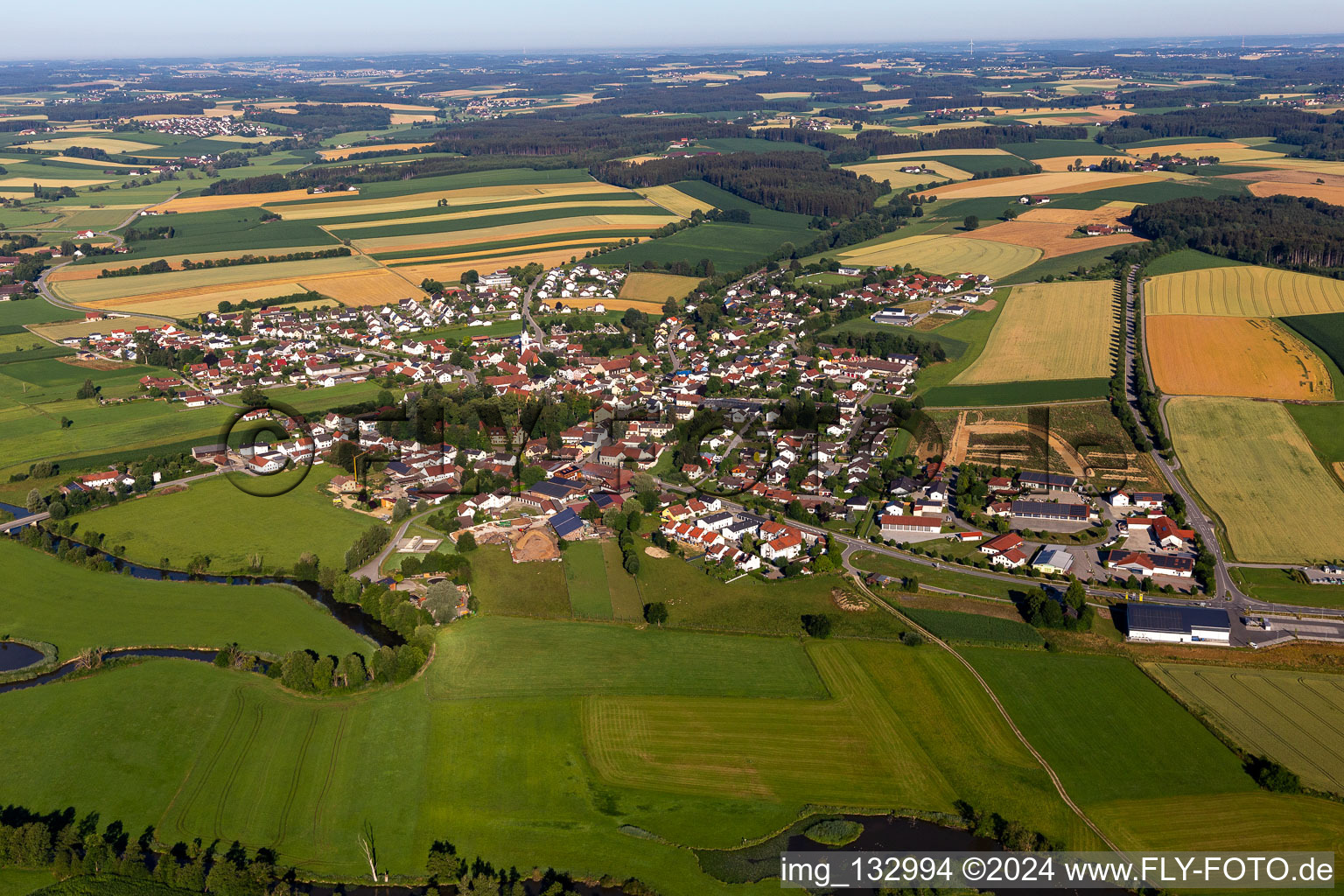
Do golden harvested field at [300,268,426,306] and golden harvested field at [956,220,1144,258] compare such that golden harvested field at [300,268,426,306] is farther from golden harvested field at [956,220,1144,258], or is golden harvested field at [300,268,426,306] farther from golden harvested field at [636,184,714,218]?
golden harvested field at [956,220,1144,258]

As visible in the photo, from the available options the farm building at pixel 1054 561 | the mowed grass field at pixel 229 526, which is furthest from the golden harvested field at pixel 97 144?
the farm building at pixel 1054 561

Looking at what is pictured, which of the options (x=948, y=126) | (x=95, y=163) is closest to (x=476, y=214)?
(x=95, y=163)

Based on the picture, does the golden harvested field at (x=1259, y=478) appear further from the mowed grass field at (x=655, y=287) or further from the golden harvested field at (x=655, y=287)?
the golden harvested field at (x=655, y=287)

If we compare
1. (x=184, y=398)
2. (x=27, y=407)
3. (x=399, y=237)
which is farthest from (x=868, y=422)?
(x=399, y=237)

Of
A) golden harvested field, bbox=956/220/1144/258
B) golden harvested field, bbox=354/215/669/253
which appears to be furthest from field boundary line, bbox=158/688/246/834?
golden harvested field, bbox=956/220/1144/258

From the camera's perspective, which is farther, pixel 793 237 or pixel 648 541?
pixel 793 237

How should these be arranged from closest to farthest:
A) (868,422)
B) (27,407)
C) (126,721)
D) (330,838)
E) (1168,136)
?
(330,838) < (126,721) < (868,422) < (27,407) < (1168,136)

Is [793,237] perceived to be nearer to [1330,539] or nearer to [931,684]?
[1330,539]
